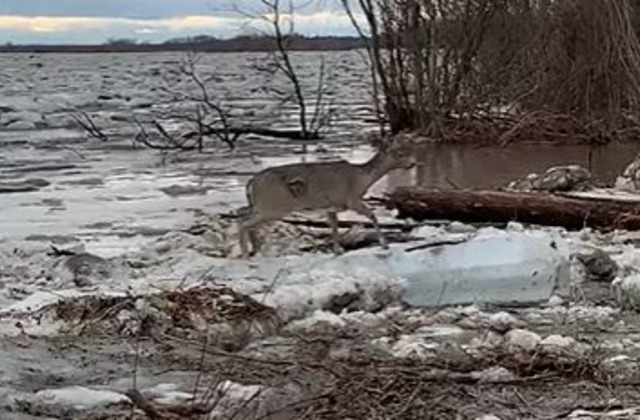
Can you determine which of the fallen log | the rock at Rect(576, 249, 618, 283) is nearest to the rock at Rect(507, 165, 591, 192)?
the fallen log

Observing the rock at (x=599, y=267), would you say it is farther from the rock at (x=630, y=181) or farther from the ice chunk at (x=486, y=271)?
the rock at (x=630, y=181)

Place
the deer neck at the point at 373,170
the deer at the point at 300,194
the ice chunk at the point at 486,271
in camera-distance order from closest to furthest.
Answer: the ice chunk at the point at 486,271 → the deer at the point at 300,194 → the deer neck at the point at 373,170

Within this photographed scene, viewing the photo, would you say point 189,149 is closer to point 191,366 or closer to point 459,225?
point 459,225

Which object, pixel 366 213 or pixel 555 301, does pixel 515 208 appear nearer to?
pixel 366 213

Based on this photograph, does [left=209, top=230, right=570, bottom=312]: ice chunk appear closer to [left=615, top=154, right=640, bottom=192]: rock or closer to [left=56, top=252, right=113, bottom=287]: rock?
[left=56, top=252, right=113, bottom=287]: rock

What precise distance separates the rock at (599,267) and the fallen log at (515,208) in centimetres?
192

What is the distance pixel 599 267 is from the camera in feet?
29.5

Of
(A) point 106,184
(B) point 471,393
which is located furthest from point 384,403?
(A) point 106,184

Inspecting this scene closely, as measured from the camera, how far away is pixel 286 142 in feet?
83.0

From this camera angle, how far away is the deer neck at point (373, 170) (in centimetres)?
1088

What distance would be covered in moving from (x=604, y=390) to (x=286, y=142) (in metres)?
19.5

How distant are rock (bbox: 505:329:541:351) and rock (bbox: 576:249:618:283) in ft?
6.62

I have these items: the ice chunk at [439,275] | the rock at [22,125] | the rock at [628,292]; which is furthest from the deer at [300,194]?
the rock at [22,125]

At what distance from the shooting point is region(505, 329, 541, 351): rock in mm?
6786
